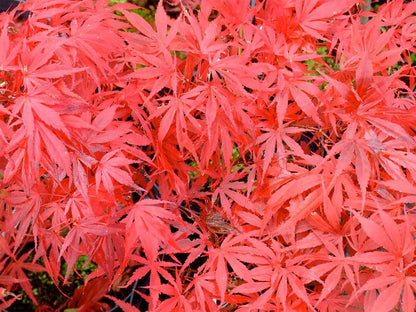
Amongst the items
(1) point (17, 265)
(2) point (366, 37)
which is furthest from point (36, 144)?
(1) point (17, 265)

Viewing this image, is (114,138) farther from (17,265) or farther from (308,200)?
(17,265)

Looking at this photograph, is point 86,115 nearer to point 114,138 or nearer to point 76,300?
point 114,138

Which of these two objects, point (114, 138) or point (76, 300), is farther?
point (76, 300)

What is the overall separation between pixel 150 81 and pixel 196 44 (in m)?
0.12

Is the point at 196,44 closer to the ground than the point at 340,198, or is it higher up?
higher up

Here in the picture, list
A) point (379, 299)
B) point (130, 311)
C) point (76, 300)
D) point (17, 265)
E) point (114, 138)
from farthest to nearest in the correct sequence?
1. point (76, 300)
2. point (17, 265)
3. point (130, 311)
4. point (114, 138)
5. point (379, 299)

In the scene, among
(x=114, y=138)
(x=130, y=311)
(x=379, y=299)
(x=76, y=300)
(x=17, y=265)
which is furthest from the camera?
(x=76, y=300)

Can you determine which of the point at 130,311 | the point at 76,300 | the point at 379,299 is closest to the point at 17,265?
the point at 76,300

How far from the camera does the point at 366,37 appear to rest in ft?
2.57

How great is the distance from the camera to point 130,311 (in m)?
0.92

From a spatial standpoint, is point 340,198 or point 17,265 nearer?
point 340,198

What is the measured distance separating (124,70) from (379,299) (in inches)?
30.0

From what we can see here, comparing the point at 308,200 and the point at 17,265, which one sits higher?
the point at 308,200

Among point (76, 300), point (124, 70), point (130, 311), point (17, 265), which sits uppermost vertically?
point (124, 70)
